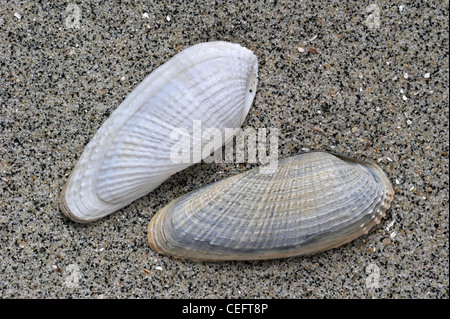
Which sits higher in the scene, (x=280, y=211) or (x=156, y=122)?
(x=156, y=122)

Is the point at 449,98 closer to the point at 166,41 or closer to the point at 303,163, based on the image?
the point at 303,163

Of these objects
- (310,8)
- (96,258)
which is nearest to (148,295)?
(96,258)

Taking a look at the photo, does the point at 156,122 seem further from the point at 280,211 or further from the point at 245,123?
the point at 280,211

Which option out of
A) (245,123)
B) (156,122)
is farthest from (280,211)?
(156,122)
